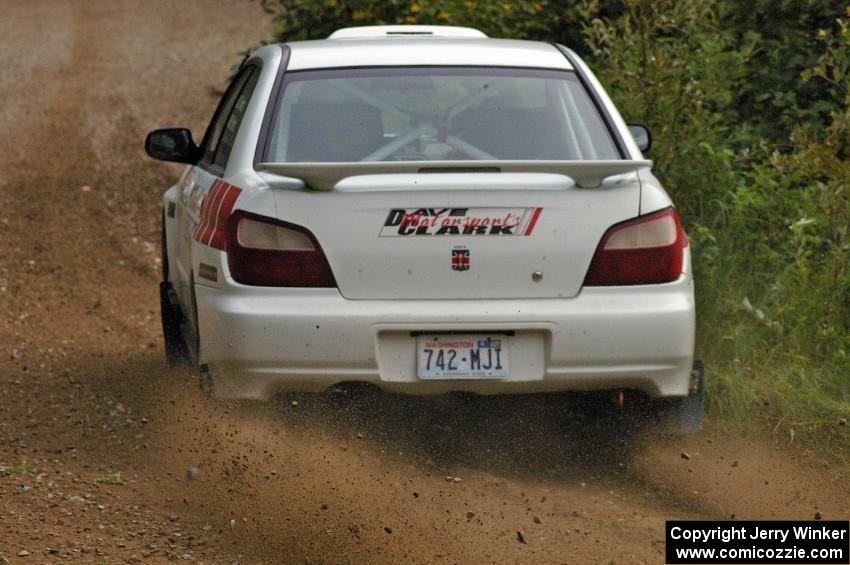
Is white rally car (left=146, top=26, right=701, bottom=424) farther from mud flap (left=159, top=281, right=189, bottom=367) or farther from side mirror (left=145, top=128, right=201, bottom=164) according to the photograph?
mud flap (left=159, top=281, right=189, bottom=367)

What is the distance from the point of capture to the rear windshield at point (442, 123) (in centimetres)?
531

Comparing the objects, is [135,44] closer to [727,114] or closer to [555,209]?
[727,114]

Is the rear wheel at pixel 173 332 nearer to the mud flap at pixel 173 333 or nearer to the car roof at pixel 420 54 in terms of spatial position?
the mud flap at pixel 173 333

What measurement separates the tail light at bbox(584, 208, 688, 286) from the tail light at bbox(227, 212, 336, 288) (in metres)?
0.93

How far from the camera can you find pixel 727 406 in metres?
6.11

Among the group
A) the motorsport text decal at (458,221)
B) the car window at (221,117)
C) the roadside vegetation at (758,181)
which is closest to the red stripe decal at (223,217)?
the motorsport text decal at (458,221)

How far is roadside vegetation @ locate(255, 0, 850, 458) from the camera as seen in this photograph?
6195 millimetres

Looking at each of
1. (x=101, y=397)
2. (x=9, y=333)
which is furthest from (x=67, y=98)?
(x=101, y=397)

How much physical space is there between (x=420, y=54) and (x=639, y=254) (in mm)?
1337

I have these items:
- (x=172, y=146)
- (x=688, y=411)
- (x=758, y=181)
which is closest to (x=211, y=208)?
(x=172, y=146)

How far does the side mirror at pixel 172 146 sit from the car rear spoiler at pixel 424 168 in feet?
5.60

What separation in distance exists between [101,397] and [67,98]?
11.2 metres

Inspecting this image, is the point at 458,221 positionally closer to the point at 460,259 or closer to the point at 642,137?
the point at 460,259

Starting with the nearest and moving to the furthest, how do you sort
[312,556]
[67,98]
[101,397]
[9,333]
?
[312,556] < [101,397] < [9,333] < [67,98]
